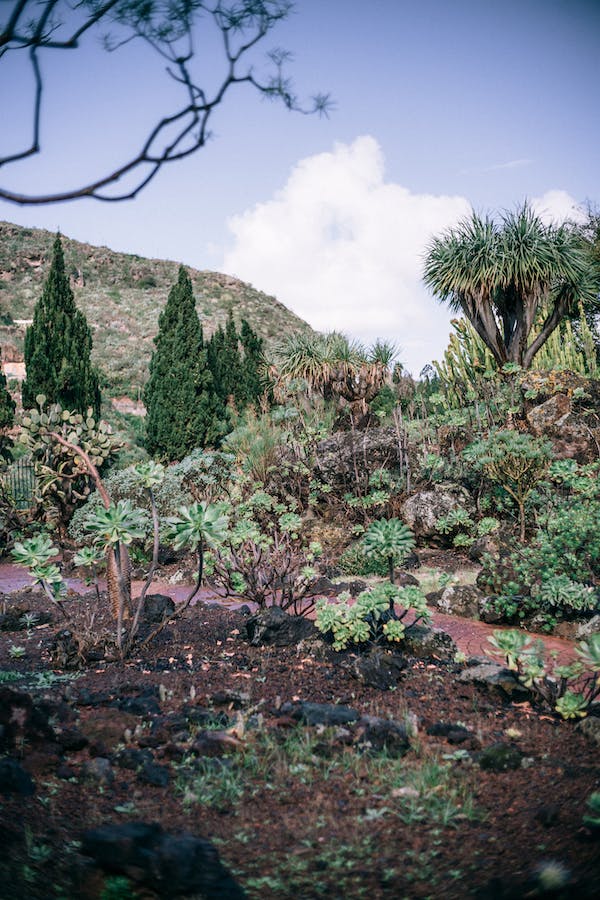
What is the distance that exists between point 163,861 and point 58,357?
48.6 ft

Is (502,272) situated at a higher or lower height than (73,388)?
higher

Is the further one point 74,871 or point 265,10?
point 265,10

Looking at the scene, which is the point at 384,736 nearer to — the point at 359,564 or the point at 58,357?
the point at 359,564

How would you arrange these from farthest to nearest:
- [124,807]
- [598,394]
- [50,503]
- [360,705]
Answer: [50,503], [598,394], [360,705], [124,807]

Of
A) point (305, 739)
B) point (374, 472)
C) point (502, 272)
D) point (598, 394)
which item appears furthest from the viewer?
point (502, 272)

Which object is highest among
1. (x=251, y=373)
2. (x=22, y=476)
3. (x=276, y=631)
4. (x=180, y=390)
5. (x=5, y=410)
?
(x=251, y=373)

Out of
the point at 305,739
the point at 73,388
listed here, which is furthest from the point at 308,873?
the point at 73,388

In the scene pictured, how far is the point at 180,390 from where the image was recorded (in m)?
16.0

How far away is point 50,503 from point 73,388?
591cm

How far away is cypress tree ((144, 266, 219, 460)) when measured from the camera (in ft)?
52.3

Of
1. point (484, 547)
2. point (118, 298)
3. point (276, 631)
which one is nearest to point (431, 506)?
point (484, 547)

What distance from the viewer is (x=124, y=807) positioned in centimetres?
215

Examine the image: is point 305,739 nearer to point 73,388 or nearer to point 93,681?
point 93,681

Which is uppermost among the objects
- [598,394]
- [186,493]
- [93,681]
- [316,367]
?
[316,367]
